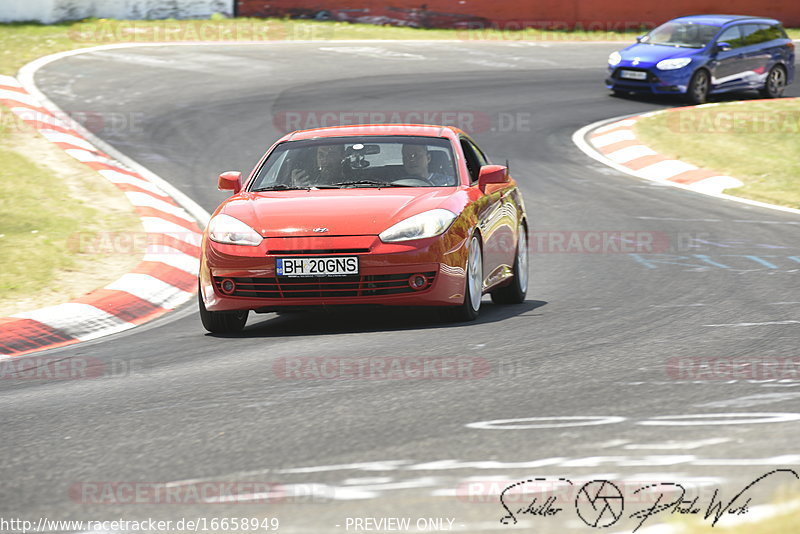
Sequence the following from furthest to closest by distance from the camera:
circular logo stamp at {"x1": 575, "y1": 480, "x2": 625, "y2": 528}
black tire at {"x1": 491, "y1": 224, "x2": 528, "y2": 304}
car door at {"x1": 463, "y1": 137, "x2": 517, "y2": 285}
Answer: black tire at {"x1": 491, "y1": 224, "x2": 528, "y2": 304}
car door at {"x1": 463, "y1": 137, "x2": 517, "y2": 285}
circular logo stamp at {"x1": 575, "y1": 480, "x2": 625, "y2": 528}

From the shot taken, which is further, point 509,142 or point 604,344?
point 509,142

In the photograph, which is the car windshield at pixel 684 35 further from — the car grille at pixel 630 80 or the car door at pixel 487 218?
the car door at pixel 487 218

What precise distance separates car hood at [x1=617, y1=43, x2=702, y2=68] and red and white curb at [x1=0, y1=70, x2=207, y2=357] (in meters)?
10.3

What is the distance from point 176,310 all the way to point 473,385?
14.4ft

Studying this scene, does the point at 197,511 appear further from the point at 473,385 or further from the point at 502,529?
the point at 473,385

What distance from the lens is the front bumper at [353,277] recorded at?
26.7 feet

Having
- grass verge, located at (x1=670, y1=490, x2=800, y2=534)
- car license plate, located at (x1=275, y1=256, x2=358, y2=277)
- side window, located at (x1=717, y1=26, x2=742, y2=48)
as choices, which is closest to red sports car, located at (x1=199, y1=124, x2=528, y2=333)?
car license plate, located at (x1=275, y1=256, x2=358, y2=277)

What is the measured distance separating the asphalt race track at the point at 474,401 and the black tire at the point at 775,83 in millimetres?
10550

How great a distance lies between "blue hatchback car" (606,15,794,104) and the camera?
75.2 feet

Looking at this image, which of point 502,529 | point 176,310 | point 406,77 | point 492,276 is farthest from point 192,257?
point 406,77

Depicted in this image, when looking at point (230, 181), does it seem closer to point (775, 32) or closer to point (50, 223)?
point (50, 223)

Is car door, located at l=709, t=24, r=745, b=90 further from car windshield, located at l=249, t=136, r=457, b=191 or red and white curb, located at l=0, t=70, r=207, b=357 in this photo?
car windshield, located at l=249, t=136, r=457, b=191

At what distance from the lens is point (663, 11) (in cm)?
3216
